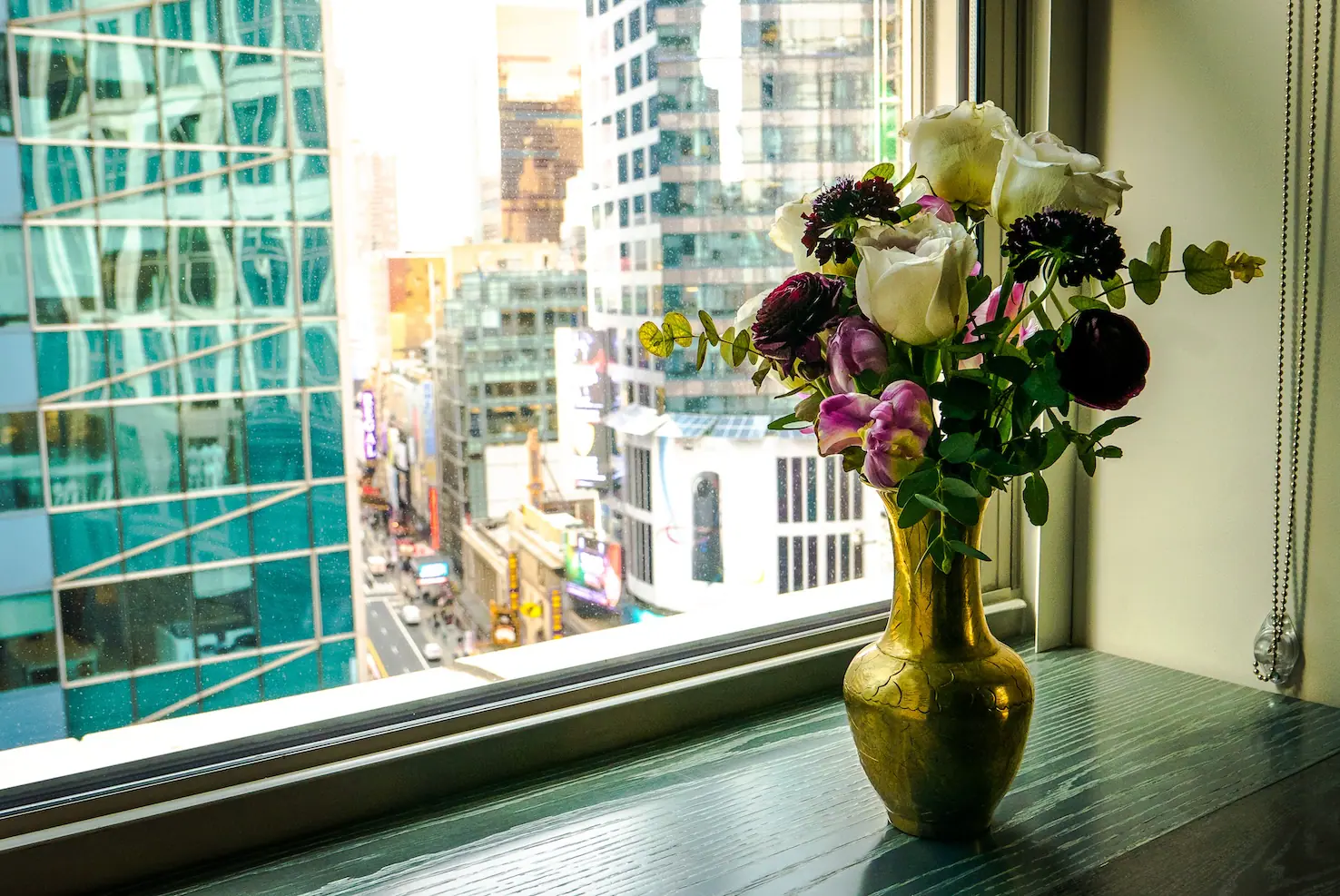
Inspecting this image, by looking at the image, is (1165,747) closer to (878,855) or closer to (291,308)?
(878,855)

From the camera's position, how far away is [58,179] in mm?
1146

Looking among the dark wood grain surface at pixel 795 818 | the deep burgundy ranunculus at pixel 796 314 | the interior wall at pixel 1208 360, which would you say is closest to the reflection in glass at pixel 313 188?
the deep burgundy ranunculus at pixel 796 314

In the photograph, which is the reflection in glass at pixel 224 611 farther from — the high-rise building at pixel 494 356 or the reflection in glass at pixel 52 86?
the reflection in glass at pixel 52 86

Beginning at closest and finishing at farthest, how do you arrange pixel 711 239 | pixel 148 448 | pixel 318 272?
1. pixel 148 448
2. pixel 318 272
3. pixel 711 239

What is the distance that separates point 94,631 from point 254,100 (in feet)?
2.15

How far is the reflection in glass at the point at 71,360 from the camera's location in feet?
3.48

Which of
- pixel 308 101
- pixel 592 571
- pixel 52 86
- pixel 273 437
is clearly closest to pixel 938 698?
pixel 592 571

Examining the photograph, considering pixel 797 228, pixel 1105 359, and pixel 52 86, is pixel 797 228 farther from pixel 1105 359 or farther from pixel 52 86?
pixel 52 86

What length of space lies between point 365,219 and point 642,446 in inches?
18.3

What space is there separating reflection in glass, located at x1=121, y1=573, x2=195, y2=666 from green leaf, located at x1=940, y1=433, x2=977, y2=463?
0.80 m

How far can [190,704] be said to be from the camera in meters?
1.15

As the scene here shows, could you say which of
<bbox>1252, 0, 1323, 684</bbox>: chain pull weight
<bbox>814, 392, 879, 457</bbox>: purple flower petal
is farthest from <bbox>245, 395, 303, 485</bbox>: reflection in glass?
<bbox>1252, 0, 1323, 684</bbox>: chain pull weight

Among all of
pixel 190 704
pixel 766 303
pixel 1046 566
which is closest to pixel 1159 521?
pixel 1046 566

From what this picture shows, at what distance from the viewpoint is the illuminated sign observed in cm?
129
